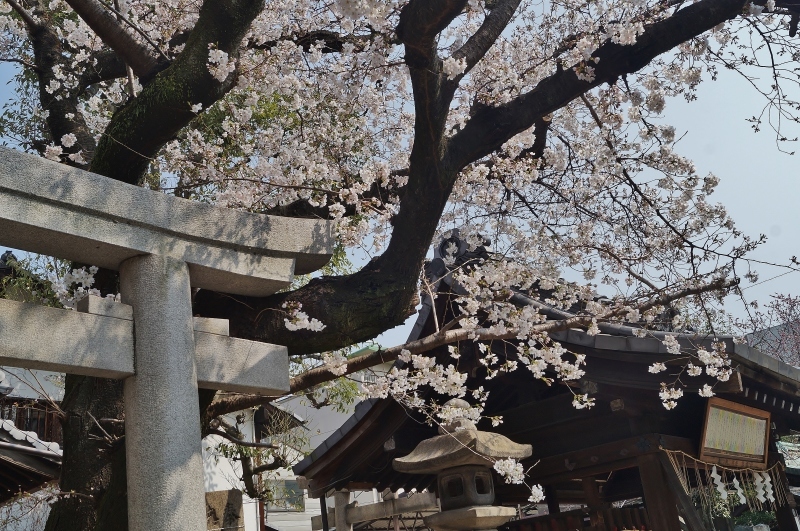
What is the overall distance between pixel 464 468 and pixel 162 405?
333 cm

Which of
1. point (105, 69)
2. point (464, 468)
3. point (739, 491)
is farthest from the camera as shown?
point (739, 491)

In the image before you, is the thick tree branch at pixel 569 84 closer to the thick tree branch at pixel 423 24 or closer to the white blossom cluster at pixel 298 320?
the thick tree branch at pixel 423 24

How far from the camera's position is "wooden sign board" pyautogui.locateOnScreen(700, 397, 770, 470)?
6.62m

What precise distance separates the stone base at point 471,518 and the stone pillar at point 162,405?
116 inches

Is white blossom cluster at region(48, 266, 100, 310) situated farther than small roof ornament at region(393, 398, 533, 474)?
No

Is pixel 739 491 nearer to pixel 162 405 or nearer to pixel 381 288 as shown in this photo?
pixel 381 288

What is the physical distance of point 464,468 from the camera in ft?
19.2

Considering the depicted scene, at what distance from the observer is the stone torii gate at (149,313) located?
2.99 metres

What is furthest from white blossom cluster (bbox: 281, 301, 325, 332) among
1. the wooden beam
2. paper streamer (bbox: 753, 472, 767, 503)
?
paper streamer (bbox: 753, 472, 767, 503)

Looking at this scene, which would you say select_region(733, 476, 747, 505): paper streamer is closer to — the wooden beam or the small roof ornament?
the wooden beam

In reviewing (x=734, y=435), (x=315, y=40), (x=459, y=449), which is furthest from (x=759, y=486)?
(x=315, y=40)

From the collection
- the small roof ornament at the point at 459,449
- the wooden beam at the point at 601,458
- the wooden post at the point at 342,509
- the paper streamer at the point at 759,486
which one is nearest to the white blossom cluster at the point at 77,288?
the small roof ornament at the point at 459,449

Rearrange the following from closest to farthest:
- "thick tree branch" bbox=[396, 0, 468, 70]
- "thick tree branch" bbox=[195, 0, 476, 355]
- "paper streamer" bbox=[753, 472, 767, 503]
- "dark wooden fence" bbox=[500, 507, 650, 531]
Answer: "thick tree branch" bbox=[396, 0, 468, 70], "thick tree branch" bbox=[195, 0, 476, 355], "dark wooden fence" bbox=[500, 507, 650, 531], "paper streamer" bbox=[753, 472, 767, 503]

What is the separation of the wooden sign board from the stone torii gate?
4.72 meters
